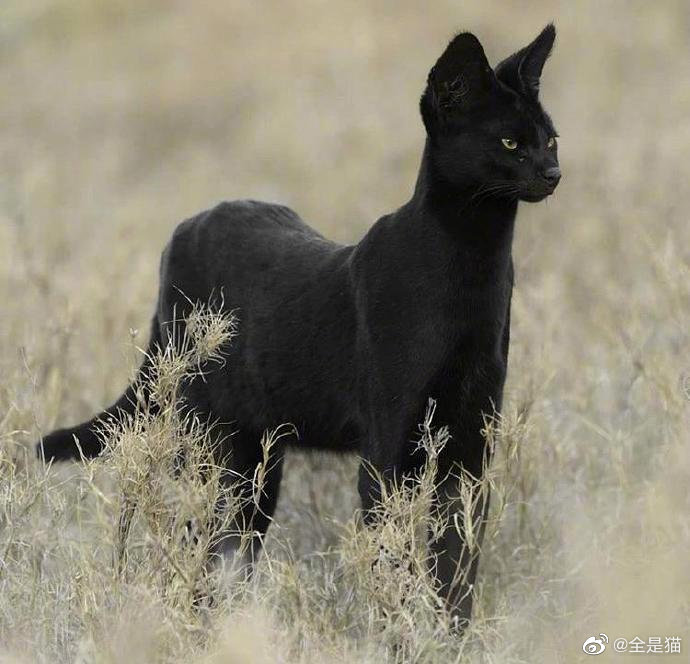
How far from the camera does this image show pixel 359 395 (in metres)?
3.46

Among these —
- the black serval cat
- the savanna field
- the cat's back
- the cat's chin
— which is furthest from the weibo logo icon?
the cat's back

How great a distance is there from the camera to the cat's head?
3254mm

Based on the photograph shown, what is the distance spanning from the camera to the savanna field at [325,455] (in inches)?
119

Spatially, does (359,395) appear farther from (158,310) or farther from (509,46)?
(509,46)

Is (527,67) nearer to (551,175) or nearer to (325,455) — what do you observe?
(551,175)

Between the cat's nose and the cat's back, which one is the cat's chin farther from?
the cat's back

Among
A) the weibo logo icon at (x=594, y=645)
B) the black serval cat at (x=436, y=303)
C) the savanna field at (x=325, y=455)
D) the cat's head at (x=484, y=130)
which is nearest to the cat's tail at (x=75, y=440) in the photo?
the savanna field at (x=325, y=455)

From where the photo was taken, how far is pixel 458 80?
331 centimetres

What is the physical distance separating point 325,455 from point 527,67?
1519mm

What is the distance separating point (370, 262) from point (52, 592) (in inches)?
45.0

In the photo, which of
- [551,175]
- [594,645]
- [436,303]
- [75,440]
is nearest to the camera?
[594,645]

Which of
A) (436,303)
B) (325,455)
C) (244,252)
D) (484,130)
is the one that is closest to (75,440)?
(244,252)

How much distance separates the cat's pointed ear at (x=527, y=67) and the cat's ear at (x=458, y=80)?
0.10m

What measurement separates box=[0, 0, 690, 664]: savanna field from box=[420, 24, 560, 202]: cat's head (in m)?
0.58
